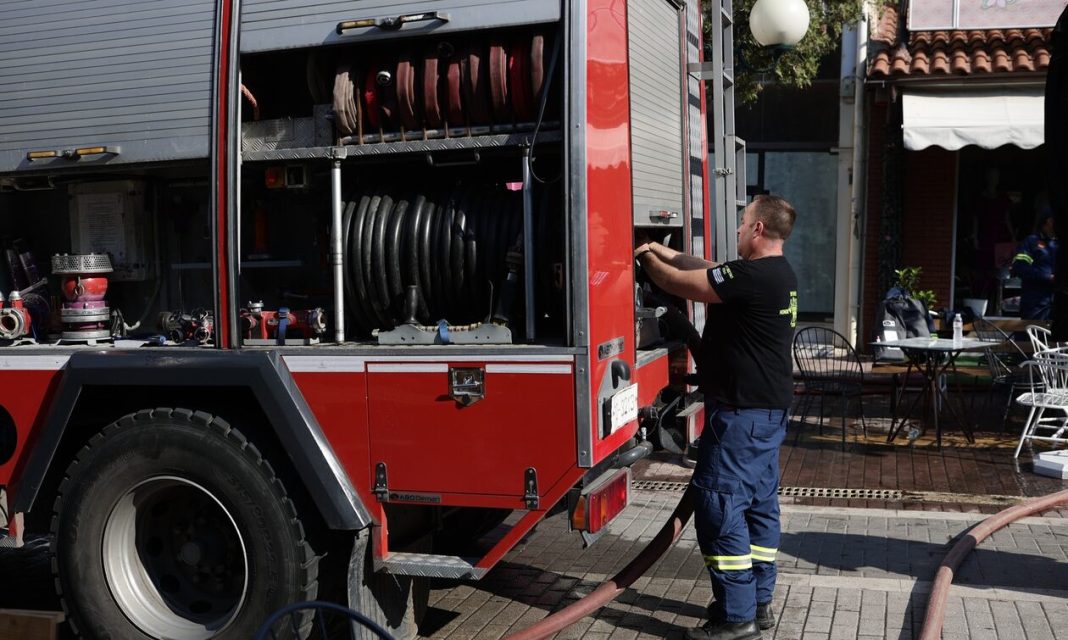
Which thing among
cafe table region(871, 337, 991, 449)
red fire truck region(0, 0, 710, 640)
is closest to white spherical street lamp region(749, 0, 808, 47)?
cafe table region(871, 337, 991, 449)

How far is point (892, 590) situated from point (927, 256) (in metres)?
9.49

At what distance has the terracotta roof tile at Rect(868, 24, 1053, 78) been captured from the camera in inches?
489

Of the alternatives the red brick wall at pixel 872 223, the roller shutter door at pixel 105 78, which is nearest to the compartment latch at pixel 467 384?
the roller shutter door at pixel 105 78

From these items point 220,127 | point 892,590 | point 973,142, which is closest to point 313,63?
point 220,127

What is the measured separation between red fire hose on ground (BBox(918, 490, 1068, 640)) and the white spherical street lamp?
4.38m

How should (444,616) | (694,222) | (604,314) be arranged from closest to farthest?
1. (604,314)
2. (444,616)
3. (694,222)

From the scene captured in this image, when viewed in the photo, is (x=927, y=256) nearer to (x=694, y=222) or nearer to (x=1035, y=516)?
(x=1035, y=516)

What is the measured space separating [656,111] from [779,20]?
457 cm

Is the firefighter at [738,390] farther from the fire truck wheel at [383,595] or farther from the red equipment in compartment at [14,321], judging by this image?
the red equipment in compartment at [14,321]

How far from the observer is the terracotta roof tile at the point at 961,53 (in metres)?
12.4

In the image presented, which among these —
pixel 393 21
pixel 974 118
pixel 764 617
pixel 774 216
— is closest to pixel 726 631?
pixel 764 617

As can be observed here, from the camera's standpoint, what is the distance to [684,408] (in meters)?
5.48

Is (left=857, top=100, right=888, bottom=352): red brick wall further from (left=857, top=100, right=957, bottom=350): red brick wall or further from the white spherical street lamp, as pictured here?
the white spherical street lamp

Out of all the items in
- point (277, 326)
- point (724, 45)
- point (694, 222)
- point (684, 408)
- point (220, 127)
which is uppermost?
point (724, 45)
